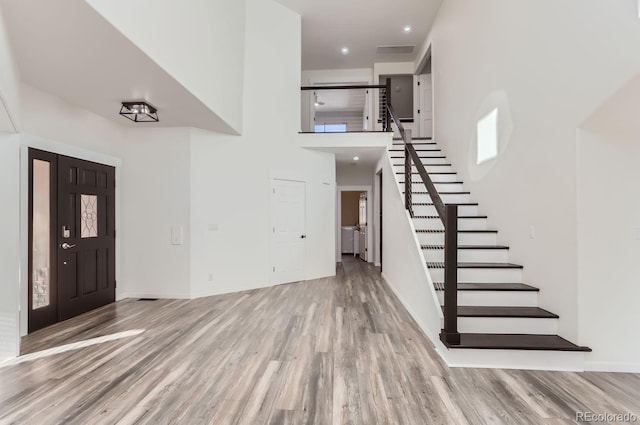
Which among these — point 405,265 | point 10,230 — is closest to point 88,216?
point 10,230

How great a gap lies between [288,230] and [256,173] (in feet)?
4.40

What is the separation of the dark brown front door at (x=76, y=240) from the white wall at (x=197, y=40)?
2128mm

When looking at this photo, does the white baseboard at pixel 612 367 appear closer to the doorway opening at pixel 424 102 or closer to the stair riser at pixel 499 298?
the stair riser at pixel 499 298

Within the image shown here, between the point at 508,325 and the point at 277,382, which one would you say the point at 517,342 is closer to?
the point at 508,325

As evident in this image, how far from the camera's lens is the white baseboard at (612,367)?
9.55 ft

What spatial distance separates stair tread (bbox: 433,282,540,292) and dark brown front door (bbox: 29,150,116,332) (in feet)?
15.9

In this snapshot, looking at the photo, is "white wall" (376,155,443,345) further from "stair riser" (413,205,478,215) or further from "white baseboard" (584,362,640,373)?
"white baseboard" (584,362,640,373)

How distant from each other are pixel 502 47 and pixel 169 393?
5227 mm

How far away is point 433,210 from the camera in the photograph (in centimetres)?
510

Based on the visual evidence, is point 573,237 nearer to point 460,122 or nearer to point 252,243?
point 460,122

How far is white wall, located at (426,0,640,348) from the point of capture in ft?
8.79

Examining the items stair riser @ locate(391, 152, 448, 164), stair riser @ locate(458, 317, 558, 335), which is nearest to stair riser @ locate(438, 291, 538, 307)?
stair riser @ locate(458, 317, 558, 335)

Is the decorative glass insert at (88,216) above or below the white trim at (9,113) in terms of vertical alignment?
below

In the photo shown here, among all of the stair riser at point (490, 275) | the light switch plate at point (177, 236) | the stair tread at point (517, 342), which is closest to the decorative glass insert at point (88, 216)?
the light switch plate at point (177, 236)
